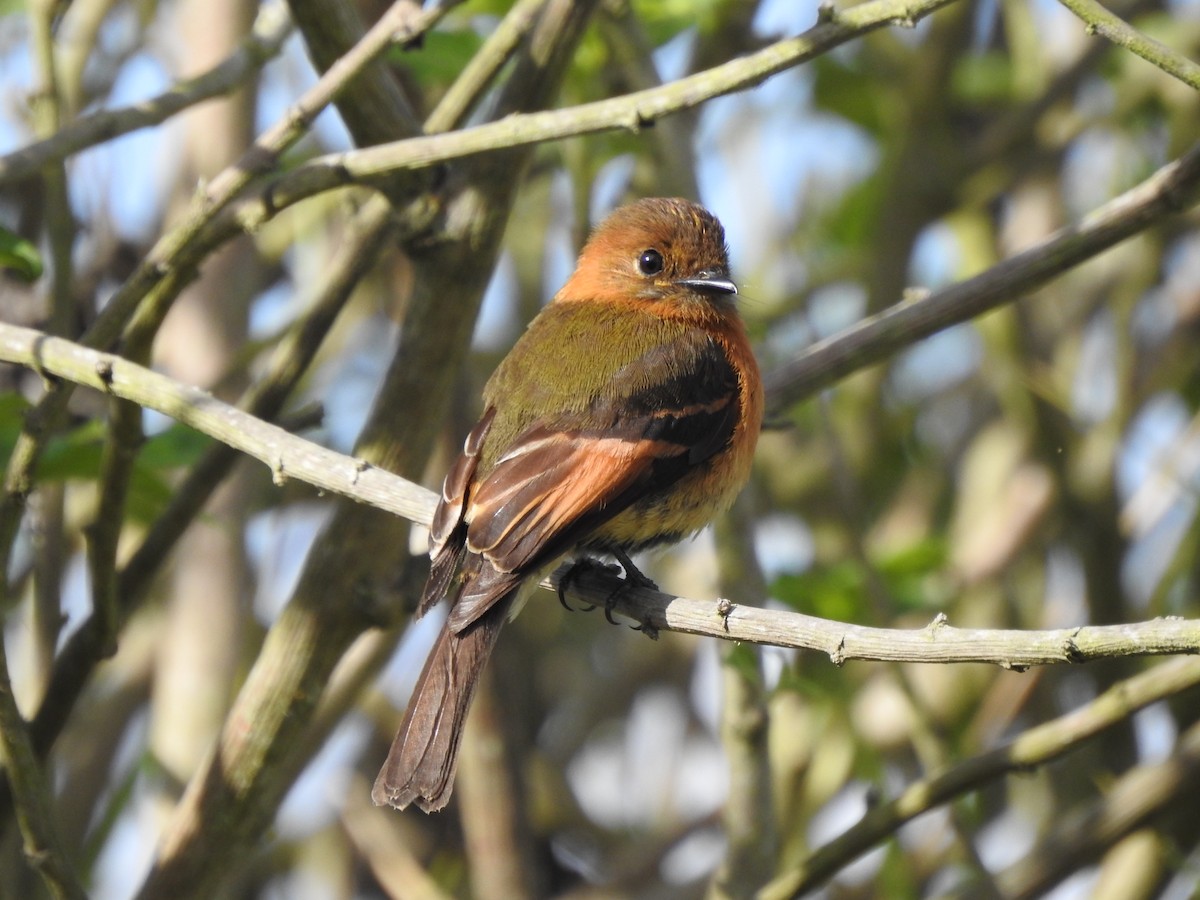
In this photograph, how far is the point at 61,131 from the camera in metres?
3.52

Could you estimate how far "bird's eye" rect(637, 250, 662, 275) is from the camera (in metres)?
4.83

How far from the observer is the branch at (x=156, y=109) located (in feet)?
11.2

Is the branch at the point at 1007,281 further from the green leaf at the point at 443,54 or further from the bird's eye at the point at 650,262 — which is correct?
the green leaf at the point at 443,54

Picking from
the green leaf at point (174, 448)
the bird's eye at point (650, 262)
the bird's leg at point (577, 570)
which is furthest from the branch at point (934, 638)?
the bird's eye at point (650, 262)

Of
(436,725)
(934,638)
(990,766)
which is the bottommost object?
(436,725)

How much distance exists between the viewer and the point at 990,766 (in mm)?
3742

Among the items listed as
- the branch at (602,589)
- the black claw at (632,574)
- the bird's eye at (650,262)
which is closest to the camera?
the branch at (602,589)

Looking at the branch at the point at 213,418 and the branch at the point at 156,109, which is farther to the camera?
the branch at the point at 156,109

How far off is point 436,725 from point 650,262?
6.04ft

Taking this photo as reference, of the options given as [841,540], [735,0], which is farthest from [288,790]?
[735,0]

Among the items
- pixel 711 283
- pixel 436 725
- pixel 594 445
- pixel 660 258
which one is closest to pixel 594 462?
pixel 594 445

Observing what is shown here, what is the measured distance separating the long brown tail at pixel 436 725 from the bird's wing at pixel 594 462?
83 millimetres

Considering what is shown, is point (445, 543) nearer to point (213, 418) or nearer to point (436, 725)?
point (436, 725)

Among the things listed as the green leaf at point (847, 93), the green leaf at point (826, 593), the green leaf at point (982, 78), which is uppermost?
the green leaf at point (982, 78)
